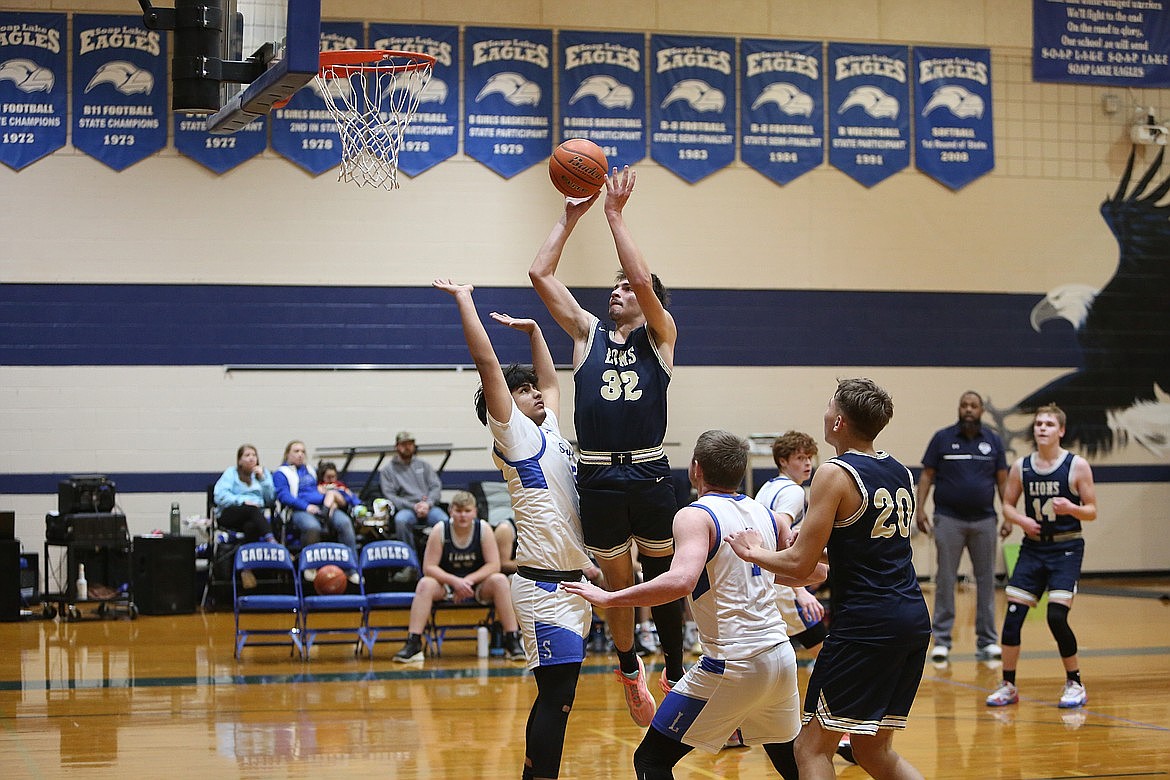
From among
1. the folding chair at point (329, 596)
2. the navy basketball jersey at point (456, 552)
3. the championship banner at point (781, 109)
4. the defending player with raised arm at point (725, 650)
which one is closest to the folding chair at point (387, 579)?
the folding chair at point (329, 596)

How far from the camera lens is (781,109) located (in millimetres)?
15500

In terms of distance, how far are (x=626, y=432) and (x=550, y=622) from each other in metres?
0.86

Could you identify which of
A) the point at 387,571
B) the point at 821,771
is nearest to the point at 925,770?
the point at 821,771

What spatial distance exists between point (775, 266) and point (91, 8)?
865cm

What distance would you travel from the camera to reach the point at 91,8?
46.4ft

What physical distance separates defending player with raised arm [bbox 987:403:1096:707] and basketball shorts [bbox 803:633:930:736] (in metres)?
4.15

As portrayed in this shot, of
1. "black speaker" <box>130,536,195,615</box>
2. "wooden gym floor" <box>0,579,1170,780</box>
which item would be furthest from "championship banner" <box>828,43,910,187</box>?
"black speaker" <box>130,536,195,615</box>

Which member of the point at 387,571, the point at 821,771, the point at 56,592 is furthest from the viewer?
the point at 56,592

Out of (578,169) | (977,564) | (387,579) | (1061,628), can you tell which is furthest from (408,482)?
(578,169)

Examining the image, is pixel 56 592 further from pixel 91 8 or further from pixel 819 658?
pixel 819 658

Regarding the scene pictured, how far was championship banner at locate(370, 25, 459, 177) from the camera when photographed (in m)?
14.6

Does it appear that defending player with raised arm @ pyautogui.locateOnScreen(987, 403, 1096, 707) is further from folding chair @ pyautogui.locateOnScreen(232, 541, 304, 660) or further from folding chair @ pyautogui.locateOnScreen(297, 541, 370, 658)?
folding chair @ pyautogui.locateOnScreen(232, 541, 304, 660)

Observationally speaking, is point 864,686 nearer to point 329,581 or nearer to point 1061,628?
point 1061,628

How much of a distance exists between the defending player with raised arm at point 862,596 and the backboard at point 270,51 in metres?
2.86
